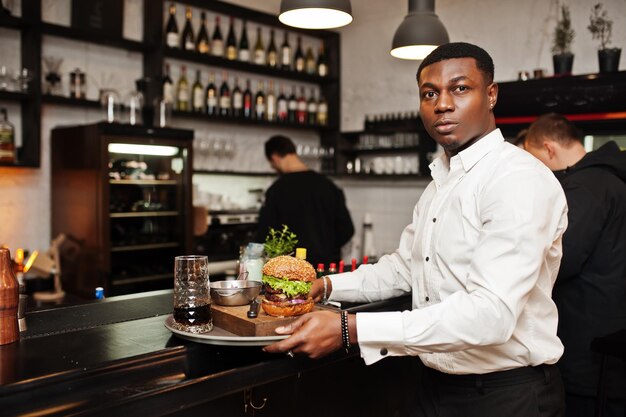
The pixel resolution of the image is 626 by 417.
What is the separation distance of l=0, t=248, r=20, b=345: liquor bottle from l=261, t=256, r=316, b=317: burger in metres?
0.65

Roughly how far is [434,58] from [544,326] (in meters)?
0.78

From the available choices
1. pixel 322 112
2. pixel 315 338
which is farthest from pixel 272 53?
pixel 315 338

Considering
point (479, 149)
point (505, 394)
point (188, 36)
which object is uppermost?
point (188, 36)

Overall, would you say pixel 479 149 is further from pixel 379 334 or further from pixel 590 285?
pixel 590 285

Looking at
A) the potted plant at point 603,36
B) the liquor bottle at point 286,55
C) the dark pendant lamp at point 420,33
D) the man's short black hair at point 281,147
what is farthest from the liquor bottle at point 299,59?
the potted plant at point 603,36

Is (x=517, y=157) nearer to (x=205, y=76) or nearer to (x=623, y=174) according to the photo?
(x=623, y=174)

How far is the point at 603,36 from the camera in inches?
170

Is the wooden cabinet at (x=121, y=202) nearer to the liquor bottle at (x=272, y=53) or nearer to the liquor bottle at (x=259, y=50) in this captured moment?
the liquor bottle at (x=259, y=50)

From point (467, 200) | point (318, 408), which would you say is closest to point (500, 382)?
point (467, 200)

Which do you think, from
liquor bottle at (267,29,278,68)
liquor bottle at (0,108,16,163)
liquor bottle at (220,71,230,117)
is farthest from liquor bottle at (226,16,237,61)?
liquor bottle at (0,108,16,163)

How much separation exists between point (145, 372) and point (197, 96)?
404 cm

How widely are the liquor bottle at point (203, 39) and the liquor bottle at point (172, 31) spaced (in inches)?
9.5

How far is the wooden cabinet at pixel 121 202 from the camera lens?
394 cm

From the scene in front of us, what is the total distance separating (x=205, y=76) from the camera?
540 centimetres
